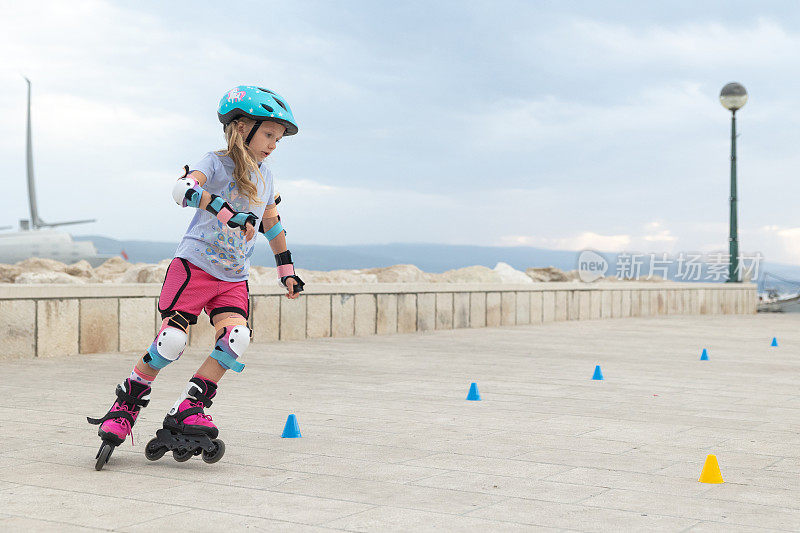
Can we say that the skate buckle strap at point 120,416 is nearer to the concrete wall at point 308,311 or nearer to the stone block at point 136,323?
the concrete wall at point 308,311

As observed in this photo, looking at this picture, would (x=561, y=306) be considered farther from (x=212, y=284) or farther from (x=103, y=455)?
(x=103, y=455)

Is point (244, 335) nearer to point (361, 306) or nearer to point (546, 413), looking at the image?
point (546, 413)

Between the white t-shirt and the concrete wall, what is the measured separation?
545 centimetres

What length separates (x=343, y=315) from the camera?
1304 centimetres

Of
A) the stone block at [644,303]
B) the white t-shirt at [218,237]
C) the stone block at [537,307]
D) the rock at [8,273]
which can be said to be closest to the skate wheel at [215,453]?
the white t-shirt at [218,237]

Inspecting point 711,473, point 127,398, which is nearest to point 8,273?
point 127,398

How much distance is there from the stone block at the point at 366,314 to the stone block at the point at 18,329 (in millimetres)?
4874

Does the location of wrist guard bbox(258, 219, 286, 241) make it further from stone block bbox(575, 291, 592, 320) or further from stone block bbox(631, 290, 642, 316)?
stone block bbox(631, 290, 642, 316)

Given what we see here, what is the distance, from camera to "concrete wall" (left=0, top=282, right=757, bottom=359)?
31.2 ft

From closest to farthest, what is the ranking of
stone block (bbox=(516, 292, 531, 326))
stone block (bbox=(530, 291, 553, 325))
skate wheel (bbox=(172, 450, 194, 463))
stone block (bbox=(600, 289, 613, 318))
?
skate wheel (bbox=(172, 450, 194, 463)), stone block (bbox=(516, 292, 531, 326)), stone block (bbox=(530, 291, 553, 325)), stone block (bbox=(600, 289, 613, 318))

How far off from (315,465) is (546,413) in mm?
2320

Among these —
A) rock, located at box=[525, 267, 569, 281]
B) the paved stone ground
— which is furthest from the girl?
rock, located at box=[525, 267, 569, 281]

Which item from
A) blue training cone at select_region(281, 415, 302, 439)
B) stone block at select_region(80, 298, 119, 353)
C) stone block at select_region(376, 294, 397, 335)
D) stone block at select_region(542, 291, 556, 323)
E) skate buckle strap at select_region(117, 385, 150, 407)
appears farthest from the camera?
stone block at select_region(542, 291, 556, 323)

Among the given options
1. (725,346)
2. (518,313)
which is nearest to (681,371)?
(725,346)
